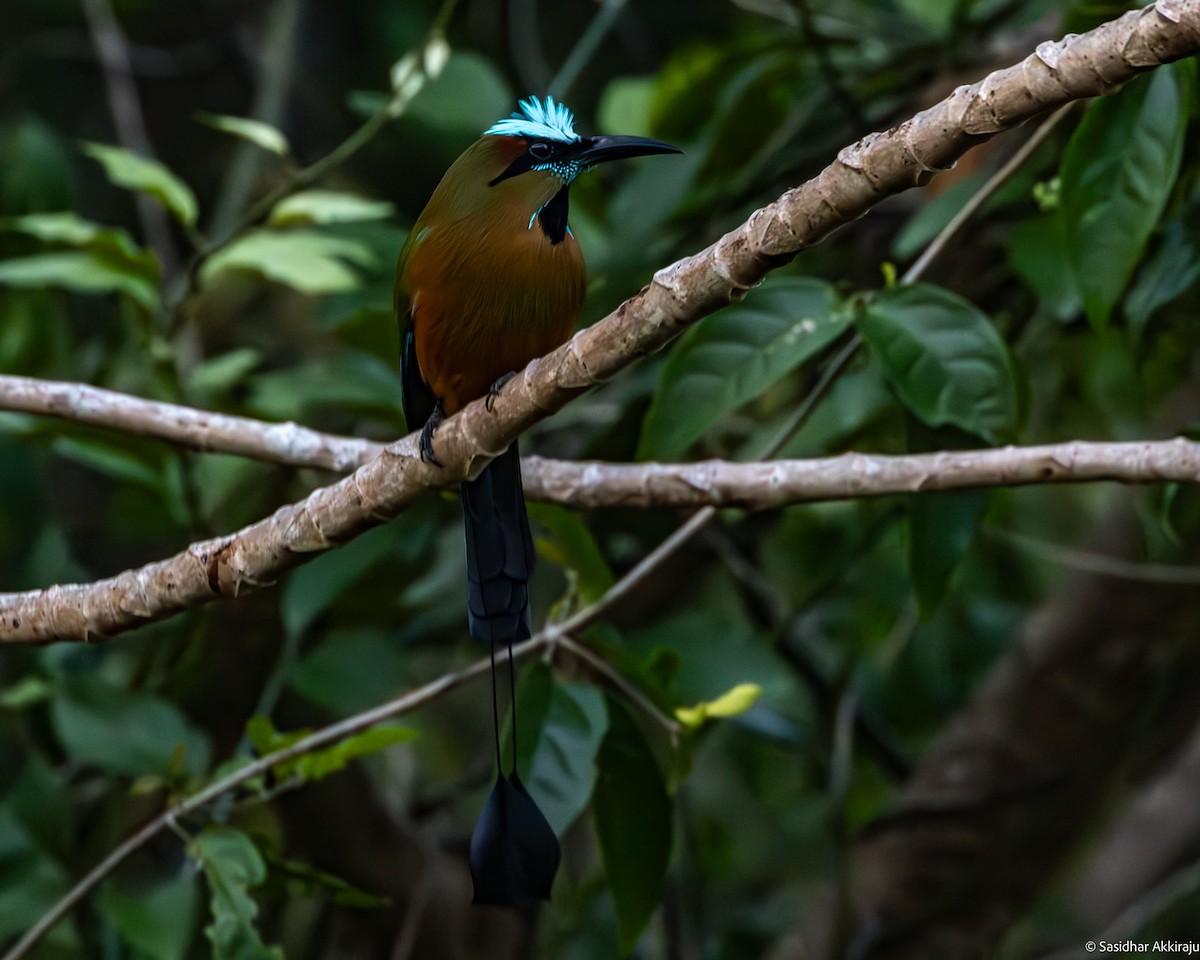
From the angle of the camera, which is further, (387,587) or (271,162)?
(271,162)

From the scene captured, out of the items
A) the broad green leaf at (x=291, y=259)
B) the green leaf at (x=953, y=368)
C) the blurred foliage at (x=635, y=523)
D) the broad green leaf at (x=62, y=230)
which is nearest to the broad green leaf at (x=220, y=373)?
the blurred foliage at (x=635, y=523)

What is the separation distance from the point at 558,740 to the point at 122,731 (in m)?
0.71

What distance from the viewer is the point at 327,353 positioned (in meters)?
3.45

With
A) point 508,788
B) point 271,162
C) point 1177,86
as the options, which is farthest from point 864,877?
point 271,162

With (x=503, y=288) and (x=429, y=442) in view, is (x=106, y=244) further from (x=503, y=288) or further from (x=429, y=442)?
(x=429, y=442)

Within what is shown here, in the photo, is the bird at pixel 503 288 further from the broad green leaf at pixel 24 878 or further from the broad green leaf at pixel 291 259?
the broad green leaf at pixel 24 878

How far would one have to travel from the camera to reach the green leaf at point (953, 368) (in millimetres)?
1538

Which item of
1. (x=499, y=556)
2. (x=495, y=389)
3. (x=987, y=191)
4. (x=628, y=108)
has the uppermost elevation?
(x=628, y=108)

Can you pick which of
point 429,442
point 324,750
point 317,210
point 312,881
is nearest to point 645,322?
point 429,442

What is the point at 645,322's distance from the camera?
3.72ft

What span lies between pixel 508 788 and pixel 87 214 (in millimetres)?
2833

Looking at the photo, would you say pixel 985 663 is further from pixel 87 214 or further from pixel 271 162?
pixel 87 214

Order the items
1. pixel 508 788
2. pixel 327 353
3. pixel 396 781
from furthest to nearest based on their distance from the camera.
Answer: pixel 327 353 < pixel 396 781 < pixel 508 788

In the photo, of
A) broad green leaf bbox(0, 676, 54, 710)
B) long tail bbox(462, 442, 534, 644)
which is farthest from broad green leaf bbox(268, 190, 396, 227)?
broad green leaf bbox(0, 676, 54, 710)
